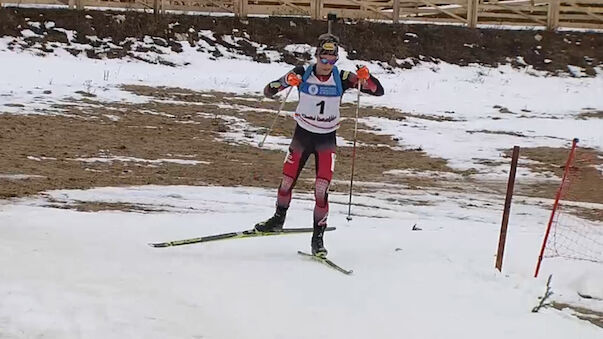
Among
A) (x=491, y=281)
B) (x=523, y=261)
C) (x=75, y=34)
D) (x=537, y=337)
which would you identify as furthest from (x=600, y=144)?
(x=75, y=34)

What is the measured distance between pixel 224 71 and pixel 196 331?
1901 cm

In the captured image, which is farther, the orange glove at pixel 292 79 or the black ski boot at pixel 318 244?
the orange glove at pixel 292 79

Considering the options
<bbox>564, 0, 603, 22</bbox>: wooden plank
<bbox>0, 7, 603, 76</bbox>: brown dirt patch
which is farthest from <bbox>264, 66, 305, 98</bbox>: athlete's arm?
<bbox>564, 0, 603, 22</bbox>: wooden plank

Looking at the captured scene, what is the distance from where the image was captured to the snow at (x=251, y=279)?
17.3 ft

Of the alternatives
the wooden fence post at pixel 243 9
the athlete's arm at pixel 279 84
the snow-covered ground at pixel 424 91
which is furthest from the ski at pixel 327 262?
the wooden fence post at pixel 243 9

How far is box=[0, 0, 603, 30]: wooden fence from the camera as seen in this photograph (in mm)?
27734

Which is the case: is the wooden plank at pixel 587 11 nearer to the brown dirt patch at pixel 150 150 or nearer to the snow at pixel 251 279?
the brown dirt patch at pixel 150 150

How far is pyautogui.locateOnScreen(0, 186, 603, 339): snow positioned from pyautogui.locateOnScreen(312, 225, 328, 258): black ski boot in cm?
19

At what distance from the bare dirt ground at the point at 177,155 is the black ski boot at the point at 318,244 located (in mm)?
3958

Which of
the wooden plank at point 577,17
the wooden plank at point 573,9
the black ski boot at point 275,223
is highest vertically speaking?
the wooden plank at point 573,9

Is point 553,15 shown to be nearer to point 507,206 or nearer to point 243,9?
point 243,9

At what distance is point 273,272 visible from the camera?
22.1ft

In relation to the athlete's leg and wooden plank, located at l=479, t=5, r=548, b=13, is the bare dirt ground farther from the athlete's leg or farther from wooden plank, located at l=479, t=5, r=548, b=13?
wooden plank, located at l=479, t=5, r=548, b=13

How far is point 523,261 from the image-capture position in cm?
832
